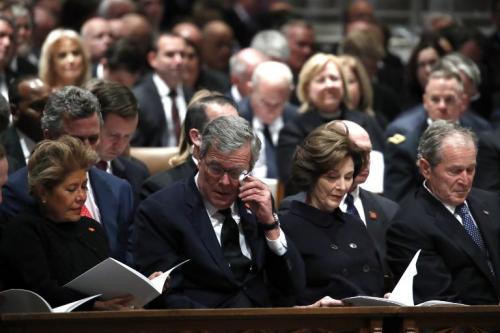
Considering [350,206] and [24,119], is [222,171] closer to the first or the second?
[350,206]

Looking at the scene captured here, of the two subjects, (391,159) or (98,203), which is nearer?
(98,203)

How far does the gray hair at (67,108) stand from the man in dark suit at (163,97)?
223 centimetres

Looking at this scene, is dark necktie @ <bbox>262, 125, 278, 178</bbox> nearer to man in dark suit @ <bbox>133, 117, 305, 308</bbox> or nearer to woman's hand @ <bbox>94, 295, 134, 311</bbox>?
man in dark suit @ <bbox>133, 117, 305, 308</bbox>

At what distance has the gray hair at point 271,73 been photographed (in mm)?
8555

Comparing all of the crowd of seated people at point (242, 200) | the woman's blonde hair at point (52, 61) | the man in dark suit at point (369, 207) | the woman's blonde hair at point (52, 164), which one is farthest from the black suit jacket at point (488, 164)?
the woman's blonde hair at point (52, 164)

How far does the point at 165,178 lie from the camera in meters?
6.35

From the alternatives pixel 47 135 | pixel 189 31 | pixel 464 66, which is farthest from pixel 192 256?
pixel 189 31

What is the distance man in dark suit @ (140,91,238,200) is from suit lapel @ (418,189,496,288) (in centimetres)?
112

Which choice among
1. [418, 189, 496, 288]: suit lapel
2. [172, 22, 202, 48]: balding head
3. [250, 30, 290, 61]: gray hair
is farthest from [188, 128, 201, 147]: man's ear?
[172, 22, 202, 48]: balding head

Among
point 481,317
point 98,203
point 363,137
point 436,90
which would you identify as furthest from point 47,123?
point 436,90

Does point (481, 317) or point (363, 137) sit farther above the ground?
point (363, 137)

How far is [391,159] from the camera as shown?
782 cm

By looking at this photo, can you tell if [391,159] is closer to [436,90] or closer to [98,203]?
[436,90]

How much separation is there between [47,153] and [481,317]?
6.31 ft
